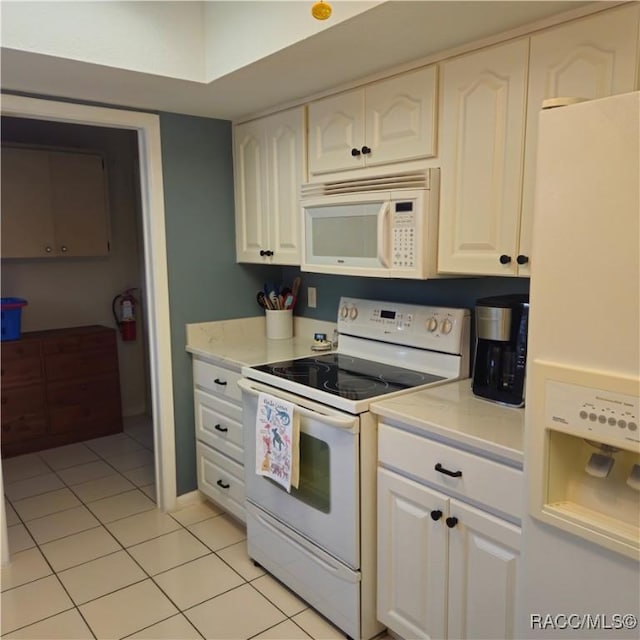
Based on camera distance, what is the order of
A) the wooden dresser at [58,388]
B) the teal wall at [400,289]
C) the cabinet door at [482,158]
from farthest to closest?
the wooden dresser at [58,388] → the teal wall at [400,289] → the cabinet door at [482,158]

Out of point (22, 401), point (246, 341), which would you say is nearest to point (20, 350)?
point (22, 401)

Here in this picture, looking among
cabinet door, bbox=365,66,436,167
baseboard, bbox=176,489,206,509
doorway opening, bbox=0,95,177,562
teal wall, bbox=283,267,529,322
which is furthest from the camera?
baseboard, bbox=176,489,206,509

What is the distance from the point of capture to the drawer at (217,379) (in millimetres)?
2727

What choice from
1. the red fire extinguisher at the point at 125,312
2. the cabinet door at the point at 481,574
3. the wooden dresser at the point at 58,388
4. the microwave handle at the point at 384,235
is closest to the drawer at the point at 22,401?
the wooden dresser at the point at 58,388

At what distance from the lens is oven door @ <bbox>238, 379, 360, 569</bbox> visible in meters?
1.96

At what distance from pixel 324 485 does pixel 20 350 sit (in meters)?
2.69

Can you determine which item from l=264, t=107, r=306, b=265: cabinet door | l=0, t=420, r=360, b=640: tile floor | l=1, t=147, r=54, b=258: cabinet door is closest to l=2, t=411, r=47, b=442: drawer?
l=0, t=420, r=360, b=640: tile floor

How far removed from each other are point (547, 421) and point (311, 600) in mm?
1405

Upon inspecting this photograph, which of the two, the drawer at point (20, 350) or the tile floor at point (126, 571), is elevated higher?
the drawer at point (20, 350)

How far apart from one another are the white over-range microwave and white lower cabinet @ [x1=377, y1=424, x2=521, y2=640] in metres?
0.64

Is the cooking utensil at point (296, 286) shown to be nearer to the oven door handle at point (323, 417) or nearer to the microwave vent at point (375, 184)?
the microwave vent at point (375, 184)

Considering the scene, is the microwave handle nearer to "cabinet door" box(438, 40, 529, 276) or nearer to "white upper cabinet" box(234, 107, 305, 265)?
"cabinet door" box(438, 40, 529, 276)

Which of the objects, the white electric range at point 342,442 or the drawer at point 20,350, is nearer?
the white electric range at point 342,442

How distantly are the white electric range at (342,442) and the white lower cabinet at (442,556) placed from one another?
0.08 m
